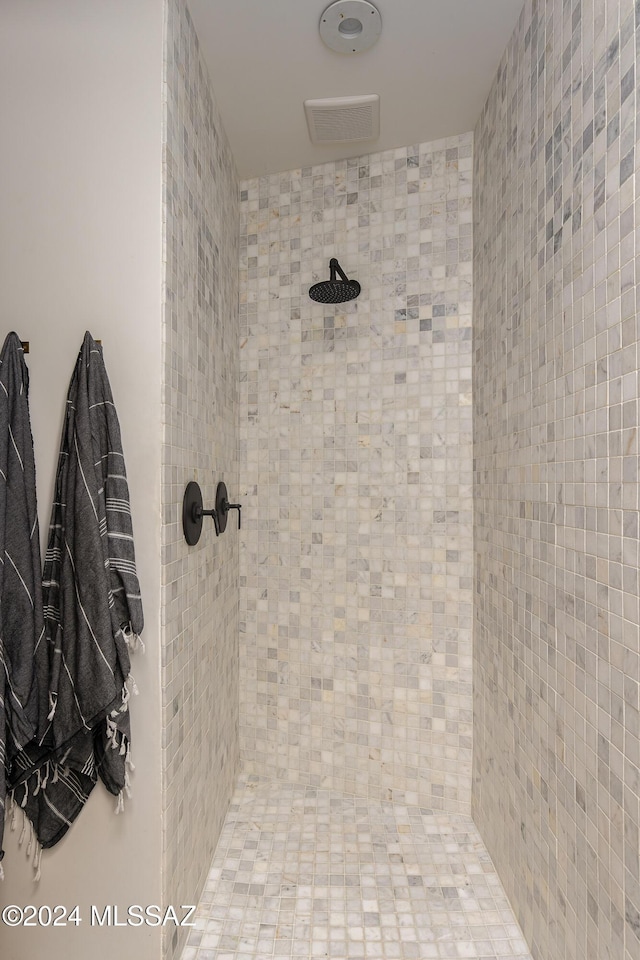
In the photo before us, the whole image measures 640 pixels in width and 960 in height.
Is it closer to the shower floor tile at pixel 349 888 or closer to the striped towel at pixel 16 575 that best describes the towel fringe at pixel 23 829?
the striped towel at pixel 16 575

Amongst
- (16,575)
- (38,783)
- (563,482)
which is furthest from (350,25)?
(38,783)

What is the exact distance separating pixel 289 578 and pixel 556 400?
116 cm

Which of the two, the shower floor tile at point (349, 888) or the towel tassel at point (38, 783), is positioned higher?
the towel tassel at point (38, 783)

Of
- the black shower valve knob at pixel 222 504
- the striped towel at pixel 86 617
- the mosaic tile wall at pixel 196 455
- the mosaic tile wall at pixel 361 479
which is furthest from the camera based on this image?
the mosaic tile wall at pixel 361 479

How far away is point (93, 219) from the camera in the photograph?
119 centimetres

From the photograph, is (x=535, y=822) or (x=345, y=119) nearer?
(x=535, y=822)

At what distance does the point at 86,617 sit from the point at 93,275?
2.41 ft

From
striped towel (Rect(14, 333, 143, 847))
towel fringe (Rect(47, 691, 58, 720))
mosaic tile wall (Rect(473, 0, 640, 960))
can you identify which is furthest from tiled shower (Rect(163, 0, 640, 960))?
towel fringe (Rect(47, 691, 58, 720))

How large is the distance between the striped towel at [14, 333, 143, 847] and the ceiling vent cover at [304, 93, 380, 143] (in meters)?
1.14

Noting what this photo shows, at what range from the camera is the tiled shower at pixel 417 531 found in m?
0.95

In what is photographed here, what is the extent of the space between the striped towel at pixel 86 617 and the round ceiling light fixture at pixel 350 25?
3.44ft

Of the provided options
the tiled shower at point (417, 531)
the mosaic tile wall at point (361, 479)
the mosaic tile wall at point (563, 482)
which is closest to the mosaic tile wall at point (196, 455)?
the tiled shower at point (417, 531)

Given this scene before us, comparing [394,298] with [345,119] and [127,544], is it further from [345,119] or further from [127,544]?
[127,544]

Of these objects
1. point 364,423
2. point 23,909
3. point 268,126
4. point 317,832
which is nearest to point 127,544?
point 23,909
